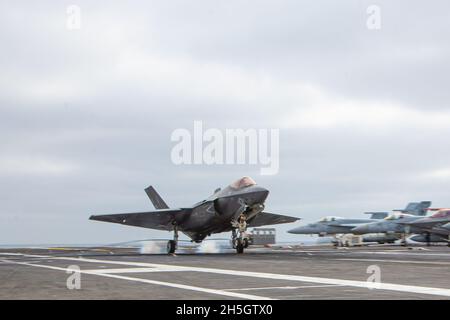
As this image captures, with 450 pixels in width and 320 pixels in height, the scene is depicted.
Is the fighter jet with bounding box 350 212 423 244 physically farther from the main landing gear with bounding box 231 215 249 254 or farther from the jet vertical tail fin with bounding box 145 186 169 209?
the main landing gear with bounding box 231 215 249 254

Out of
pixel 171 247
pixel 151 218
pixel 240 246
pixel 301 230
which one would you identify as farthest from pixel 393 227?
pixel 171 247

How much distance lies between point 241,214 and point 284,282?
1969 cm

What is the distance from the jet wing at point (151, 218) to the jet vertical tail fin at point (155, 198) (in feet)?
14.2

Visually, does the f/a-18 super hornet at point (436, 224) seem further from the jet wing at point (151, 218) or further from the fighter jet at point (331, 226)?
the jet wing at point (151, 218)

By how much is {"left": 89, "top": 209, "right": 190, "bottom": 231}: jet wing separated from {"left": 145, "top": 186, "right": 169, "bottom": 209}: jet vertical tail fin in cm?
431

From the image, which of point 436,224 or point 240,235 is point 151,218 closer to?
point 240,235

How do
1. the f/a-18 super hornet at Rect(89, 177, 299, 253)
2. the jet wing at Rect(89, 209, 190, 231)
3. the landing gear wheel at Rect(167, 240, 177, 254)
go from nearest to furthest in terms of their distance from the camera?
the f/a-18 super hornet at Rect(89, 177, 299, 253) < the landing gear wheel at Rect(167, 240, 177, 254) < the jet wing at Rect(89, 209, 190, 231)

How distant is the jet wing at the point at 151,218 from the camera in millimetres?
38312

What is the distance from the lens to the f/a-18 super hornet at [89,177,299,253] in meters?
33.1

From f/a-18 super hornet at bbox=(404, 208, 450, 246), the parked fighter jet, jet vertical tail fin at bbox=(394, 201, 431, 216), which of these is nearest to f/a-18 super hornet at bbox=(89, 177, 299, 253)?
f/a-18 super hornet at bbox=(404, 208, 450, 246)

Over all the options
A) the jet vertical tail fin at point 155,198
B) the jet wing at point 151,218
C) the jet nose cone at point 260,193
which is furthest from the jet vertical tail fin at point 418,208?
the jet nose cone at point 260,193

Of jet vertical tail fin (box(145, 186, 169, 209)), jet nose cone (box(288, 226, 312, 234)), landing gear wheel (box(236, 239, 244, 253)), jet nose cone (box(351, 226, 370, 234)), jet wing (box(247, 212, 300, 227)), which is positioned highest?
jet vertical tail fin (box(145, 186, 169, 209))
